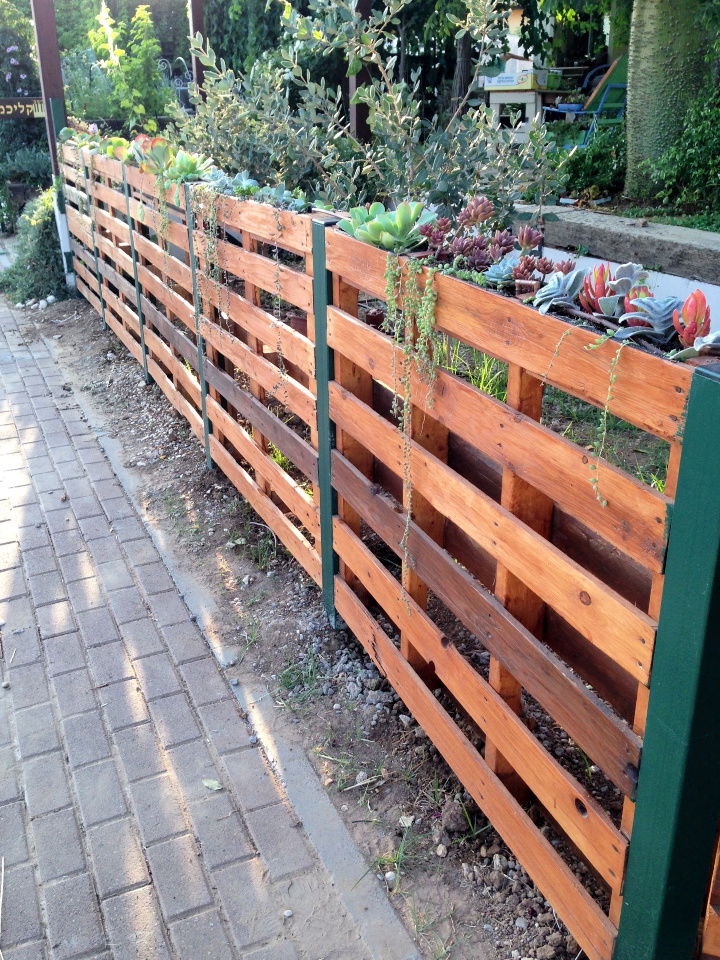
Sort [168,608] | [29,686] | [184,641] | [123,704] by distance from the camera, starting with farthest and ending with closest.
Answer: [168,608] < [184,641] < [29,686] < [123,704]

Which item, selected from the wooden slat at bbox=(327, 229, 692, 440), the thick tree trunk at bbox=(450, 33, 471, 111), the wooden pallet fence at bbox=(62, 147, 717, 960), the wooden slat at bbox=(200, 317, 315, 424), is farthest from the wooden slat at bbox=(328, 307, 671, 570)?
the thick tree trunk at bbox=(450, 33, 471, 111)

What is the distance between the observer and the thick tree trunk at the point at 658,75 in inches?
259

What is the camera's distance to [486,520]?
2.15 meters

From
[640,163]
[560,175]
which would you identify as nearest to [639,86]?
[640,163]

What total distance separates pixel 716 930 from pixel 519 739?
0.59 m

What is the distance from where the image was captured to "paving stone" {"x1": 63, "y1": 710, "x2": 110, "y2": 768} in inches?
115

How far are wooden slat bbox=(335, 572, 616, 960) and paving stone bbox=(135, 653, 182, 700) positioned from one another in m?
0.74

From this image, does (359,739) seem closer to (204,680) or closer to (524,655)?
(204,680)

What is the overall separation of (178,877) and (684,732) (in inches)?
62.6

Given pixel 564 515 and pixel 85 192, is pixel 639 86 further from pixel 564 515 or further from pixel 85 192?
pixel 564 515

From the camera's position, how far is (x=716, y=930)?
176cm

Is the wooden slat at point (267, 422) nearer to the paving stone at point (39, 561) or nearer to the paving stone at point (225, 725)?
the paving stone at point (225, 725)

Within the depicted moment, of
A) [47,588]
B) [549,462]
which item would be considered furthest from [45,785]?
[549,462]

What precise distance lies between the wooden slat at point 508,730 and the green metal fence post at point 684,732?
0.35 feet
